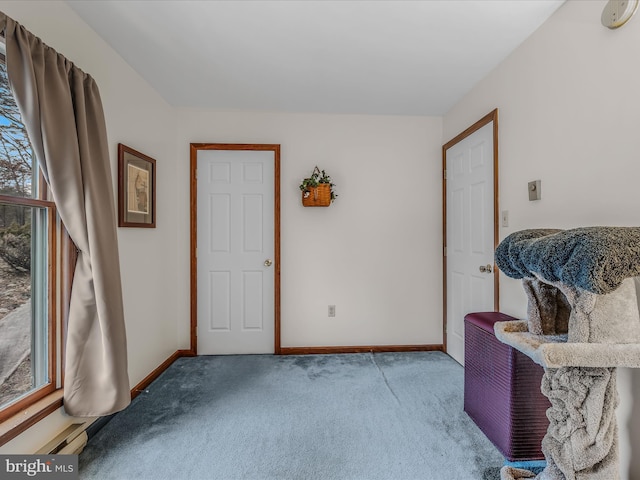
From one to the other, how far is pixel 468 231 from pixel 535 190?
0.82 meters

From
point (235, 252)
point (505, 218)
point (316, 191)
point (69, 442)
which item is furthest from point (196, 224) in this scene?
point (505, 218)

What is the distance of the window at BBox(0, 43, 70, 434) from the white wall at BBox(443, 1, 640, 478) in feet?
8.61

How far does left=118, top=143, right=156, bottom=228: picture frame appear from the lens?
221 centimetres

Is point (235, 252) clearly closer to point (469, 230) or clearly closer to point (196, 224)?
point (196, 224)

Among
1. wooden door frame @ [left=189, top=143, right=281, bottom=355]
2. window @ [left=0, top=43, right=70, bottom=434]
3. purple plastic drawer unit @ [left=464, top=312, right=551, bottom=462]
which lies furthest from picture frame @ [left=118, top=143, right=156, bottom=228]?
purple plastic drawer unit @ [left=464, top=312, right=551, bottom=462]

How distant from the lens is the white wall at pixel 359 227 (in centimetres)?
315

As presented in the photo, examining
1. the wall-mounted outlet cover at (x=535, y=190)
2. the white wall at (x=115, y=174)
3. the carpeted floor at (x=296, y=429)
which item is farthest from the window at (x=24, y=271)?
the wall-mounted outlet cover at (x=535, y=190)

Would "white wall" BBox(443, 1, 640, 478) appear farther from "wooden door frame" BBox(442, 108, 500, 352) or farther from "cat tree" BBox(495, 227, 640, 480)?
"cat tree" BBox(495, 227, 640, 480)

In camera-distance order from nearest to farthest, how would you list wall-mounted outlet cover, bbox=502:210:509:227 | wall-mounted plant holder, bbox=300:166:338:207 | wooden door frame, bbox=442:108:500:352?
wall-mounted outlet cover, bbox=502:210:509:227
wooden door frame, bbox=442:108:500:352
wall-mounted plant holder, bbox=300:166:338:207

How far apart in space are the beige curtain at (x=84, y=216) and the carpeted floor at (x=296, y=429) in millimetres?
351

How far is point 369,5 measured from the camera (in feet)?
5.61

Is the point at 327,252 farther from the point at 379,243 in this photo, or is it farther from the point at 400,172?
the point at 400,172

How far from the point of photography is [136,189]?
2406 mm

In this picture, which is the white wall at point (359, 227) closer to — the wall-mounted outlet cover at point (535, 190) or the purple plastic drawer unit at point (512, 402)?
the wall-mounted outlet cover at point (535, 190)
